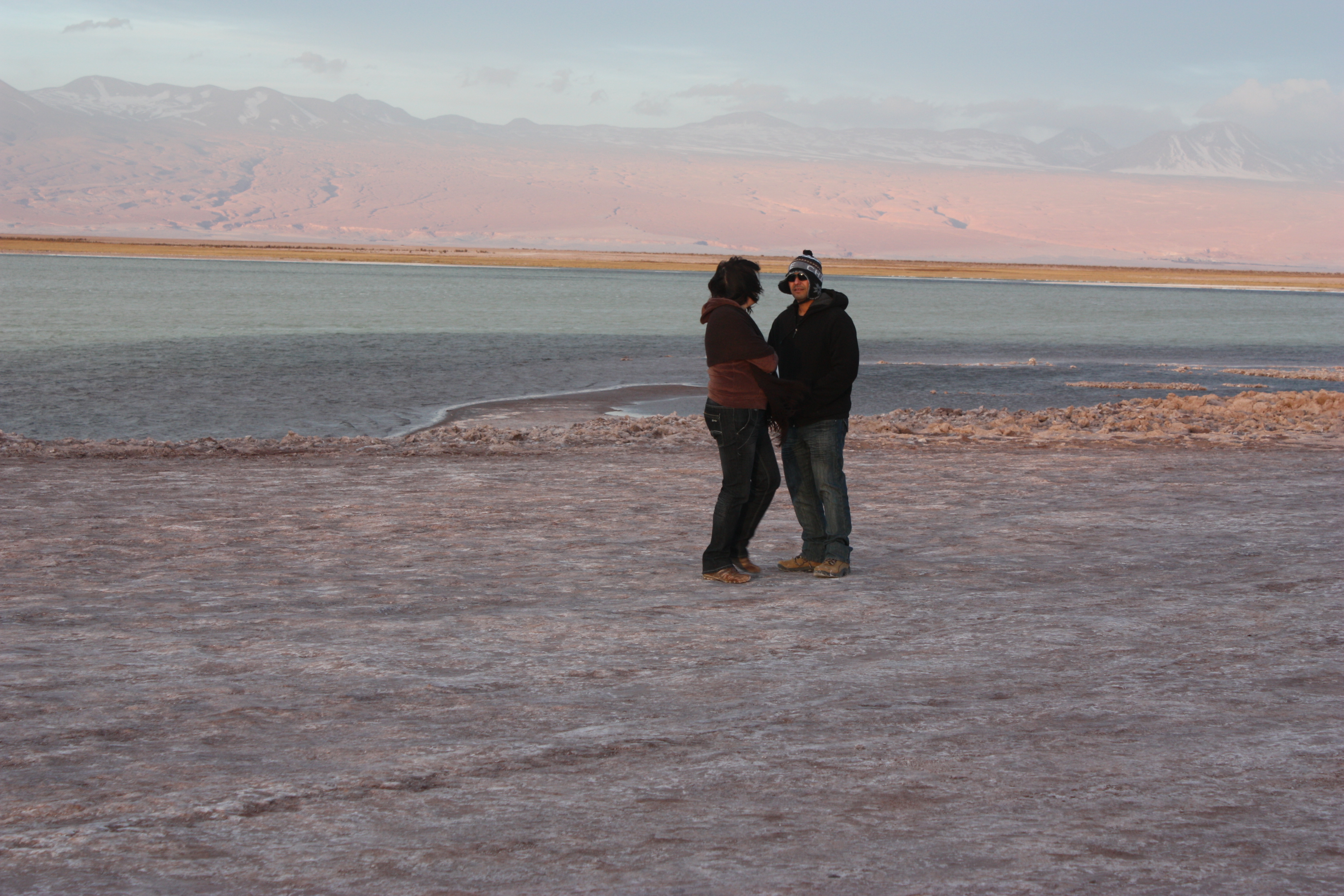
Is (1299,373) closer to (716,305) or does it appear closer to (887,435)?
(887,435)

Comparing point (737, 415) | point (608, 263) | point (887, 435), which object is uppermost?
point (608, 263)

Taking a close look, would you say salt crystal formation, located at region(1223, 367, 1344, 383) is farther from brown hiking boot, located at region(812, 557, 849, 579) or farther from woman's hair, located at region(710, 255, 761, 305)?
woman's hair, located at region(710, 255, 761, 305)

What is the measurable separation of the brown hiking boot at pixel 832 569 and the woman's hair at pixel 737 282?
1735 millimetres

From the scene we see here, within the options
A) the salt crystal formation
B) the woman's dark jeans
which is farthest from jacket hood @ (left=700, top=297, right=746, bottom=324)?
the salt crystal formation

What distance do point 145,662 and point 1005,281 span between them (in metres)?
143

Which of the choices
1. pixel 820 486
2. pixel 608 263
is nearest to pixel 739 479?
pixel 820 486

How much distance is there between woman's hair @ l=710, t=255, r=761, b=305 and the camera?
617cm

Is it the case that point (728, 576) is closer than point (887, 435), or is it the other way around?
point (728, 576)

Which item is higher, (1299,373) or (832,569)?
(1299,373)

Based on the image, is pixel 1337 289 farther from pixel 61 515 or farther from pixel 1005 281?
pixel 61 515

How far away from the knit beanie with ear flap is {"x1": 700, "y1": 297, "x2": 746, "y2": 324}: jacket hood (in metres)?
0.27

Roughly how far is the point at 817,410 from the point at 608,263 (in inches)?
6460

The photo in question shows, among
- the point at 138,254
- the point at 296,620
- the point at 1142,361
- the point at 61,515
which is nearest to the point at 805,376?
the point at 296,620

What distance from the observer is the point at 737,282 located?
6207mm
